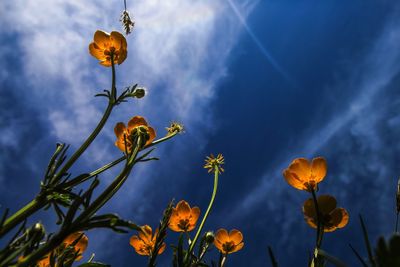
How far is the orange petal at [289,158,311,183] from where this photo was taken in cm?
186

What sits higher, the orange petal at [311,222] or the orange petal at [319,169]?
the orange petal at [319,169]

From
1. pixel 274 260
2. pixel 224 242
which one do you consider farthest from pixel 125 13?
pixel 274 260

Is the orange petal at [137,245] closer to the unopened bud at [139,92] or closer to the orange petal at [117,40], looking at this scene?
the unopened bud at [139,92]

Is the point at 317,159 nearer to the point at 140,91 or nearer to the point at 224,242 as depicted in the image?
the point at 224,242

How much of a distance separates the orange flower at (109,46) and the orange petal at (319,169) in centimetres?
157

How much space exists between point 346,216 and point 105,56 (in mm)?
1997

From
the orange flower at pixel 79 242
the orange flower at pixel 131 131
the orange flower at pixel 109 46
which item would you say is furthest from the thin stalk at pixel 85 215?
the orange flower at pixel 109 46

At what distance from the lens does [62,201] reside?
77.7 inches

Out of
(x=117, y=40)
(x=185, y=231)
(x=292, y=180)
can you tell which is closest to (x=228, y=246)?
(x=185, y=231)

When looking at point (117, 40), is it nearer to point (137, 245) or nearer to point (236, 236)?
point (137, 245)

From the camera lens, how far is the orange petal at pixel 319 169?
1.86 meters

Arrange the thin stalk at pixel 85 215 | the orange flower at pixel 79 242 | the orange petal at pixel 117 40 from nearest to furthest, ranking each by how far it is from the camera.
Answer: the thin stalk at pixel 85 215 < the orange flower at pixel 79 242 < the orange petal at pixel 117 40

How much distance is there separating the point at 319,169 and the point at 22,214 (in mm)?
1506

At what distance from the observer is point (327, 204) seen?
5.36ft
